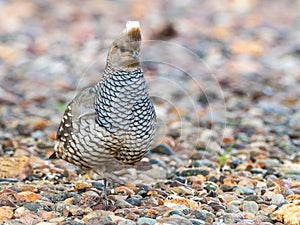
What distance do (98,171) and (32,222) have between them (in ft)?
Answer: 2.51

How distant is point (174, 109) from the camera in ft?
28.7

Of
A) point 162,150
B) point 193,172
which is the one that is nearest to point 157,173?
point 193,172

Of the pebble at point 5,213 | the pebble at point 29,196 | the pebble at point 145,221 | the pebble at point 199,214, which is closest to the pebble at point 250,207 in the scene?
the pebble at point 199,214

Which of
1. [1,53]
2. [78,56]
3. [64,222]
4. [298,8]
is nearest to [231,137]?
[64,222]

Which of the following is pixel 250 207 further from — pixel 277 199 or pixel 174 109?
pixel 174 109

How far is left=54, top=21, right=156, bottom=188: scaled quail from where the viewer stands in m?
5.12

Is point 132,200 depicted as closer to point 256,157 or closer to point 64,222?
point 64,222

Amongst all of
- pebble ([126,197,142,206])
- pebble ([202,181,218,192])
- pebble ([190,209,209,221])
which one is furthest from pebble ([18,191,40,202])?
pebble ([202,181,218,192])

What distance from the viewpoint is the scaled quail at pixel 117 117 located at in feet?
16.8

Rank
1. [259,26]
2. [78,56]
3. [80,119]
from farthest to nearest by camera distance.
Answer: [259,26] → [78,56] → [80,119]

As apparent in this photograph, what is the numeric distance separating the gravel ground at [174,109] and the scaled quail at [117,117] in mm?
391

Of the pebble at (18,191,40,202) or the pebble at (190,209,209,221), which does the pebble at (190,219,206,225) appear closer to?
the pebble at (190,209,209,221)

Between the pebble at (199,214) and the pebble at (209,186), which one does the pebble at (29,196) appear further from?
the pebble at (209,186)

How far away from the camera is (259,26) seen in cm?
1320
